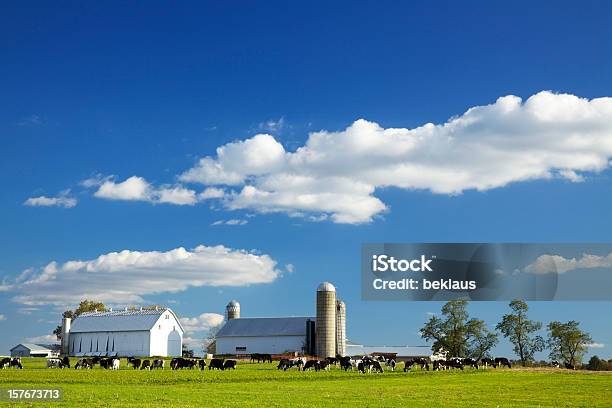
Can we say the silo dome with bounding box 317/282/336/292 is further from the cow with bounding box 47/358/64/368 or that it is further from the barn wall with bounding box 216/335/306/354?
the cow with bounding box 47/358/64/368

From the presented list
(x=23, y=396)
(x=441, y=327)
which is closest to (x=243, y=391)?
(x=23, y=396)

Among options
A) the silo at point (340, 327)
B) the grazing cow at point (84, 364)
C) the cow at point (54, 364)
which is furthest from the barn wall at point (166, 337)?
the grazing cow at point (84, 364)

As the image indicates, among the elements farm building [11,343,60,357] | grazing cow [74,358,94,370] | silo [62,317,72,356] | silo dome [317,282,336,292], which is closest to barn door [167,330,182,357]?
silo [62,317,72,356]

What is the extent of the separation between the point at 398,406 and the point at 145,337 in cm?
7776

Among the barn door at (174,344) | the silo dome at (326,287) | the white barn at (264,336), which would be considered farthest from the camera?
the white barn at (264,336)

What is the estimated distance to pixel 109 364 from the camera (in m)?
57.7

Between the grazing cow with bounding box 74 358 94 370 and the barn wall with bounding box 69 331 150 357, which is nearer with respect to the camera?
the grazing cow with bounding box 74 358 94 370

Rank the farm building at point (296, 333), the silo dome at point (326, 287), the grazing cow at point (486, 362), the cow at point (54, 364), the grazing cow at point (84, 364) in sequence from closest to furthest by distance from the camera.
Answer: the grazing cow at point (84, 364)
the cow at point (54, 364)
the grazing cow at point (486, 362)
the farm building at point (296, 333)
the silo dome at point (326, 287)

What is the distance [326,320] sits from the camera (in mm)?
101938

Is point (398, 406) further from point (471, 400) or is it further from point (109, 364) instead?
point (109, 364)

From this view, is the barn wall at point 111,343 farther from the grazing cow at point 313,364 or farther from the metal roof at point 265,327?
the grazing cow at point 313,364

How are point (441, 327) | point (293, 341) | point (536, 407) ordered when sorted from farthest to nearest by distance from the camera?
point (293, 341), point (441, 327), point (536, 407)

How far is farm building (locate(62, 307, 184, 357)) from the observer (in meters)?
98.0

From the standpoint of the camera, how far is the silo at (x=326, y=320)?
10081 cm
